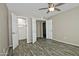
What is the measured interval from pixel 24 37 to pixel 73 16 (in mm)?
3256

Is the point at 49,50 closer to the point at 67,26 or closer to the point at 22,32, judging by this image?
the point at 67,26

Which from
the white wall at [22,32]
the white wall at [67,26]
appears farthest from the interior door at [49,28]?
the white wall at [22,32]

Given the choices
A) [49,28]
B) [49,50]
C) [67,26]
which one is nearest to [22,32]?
[49,28]

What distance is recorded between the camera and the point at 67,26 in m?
4.21

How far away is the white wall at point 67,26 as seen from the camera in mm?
3974

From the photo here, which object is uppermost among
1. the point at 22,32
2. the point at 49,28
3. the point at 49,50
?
the point at 49,28

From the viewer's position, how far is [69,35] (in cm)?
416

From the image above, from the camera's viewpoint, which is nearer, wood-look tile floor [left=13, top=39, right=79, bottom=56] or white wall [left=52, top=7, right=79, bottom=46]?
wood-look tile floor [left=13, top=39, right=79, bottom=56]

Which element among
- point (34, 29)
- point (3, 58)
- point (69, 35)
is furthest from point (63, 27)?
point (3, 58)

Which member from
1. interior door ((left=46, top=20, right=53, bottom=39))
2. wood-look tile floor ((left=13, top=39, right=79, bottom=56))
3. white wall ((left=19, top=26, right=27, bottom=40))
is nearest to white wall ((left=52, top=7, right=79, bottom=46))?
interior door ((left=46, top=20, right=53, bottom=39))

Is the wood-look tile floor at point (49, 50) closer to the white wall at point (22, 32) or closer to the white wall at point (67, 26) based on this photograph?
the white wall at point (67, 26)

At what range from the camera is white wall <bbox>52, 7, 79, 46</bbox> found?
3.97 m

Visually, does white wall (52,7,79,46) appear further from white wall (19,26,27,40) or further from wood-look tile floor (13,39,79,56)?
white wall (19,26,27,40)

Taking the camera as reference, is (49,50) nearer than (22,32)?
Yes
